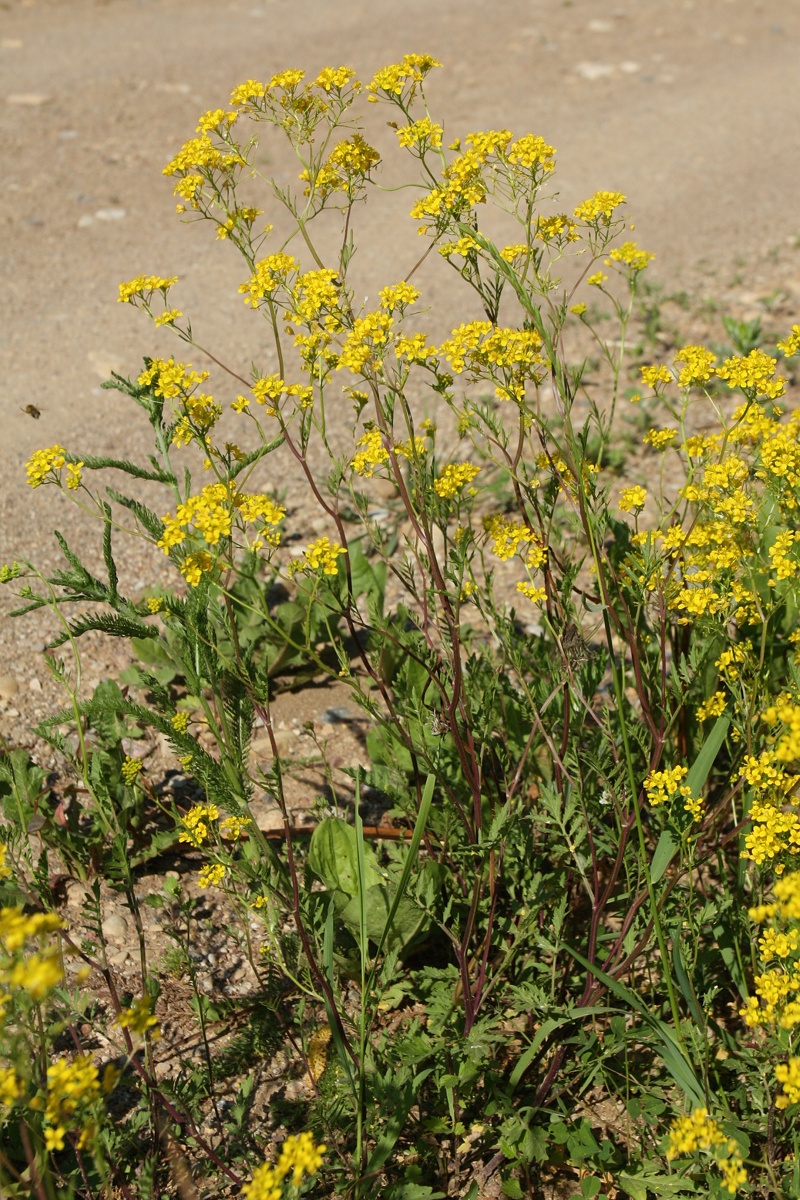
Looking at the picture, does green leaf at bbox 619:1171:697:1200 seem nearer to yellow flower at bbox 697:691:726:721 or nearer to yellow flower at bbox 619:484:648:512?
yellow flower at bbox 697:691:726:721

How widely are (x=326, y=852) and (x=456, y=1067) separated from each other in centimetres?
54

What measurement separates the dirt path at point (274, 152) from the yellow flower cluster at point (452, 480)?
162 cm

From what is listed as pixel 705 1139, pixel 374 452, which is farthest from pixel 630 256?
pixel 705 1139

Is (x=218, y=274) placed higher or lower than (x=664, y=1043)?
higher

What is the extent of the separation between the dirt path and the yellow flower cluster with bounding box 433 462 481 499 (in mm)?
1625

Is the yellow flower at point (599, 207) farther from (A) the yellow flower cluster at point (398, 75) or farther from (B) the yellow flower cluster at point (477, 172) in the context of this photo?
(A) the yellow flower cluster at point (398, 75)

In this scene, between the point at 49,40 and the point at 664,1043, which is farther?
the point at 49,40

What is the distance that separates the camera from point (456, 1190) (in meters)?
2.24

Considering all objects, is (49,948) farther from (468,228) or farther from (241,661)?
(468,228)

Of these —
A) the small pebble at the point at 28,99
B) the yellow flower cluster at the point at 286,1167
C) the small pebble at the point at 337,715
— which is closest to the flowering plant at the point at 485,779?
the yellow flower cluster at the point at 286,1167

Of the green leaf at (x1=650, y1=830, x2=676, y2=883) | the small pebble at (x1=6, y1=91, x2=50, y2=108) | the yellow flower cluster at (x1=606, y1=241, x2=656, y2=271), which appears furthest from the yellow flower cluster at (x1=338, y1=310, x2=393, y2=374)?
the small pebble at (x1=6, y1=91, x2=50, y2=108)

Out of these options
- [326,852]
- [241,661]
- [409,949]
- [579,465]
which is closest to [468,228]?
[579,465]

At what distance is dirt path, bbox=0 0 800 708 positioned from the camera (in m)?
5.09

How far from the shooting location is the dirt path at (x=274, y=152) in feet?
16.7
